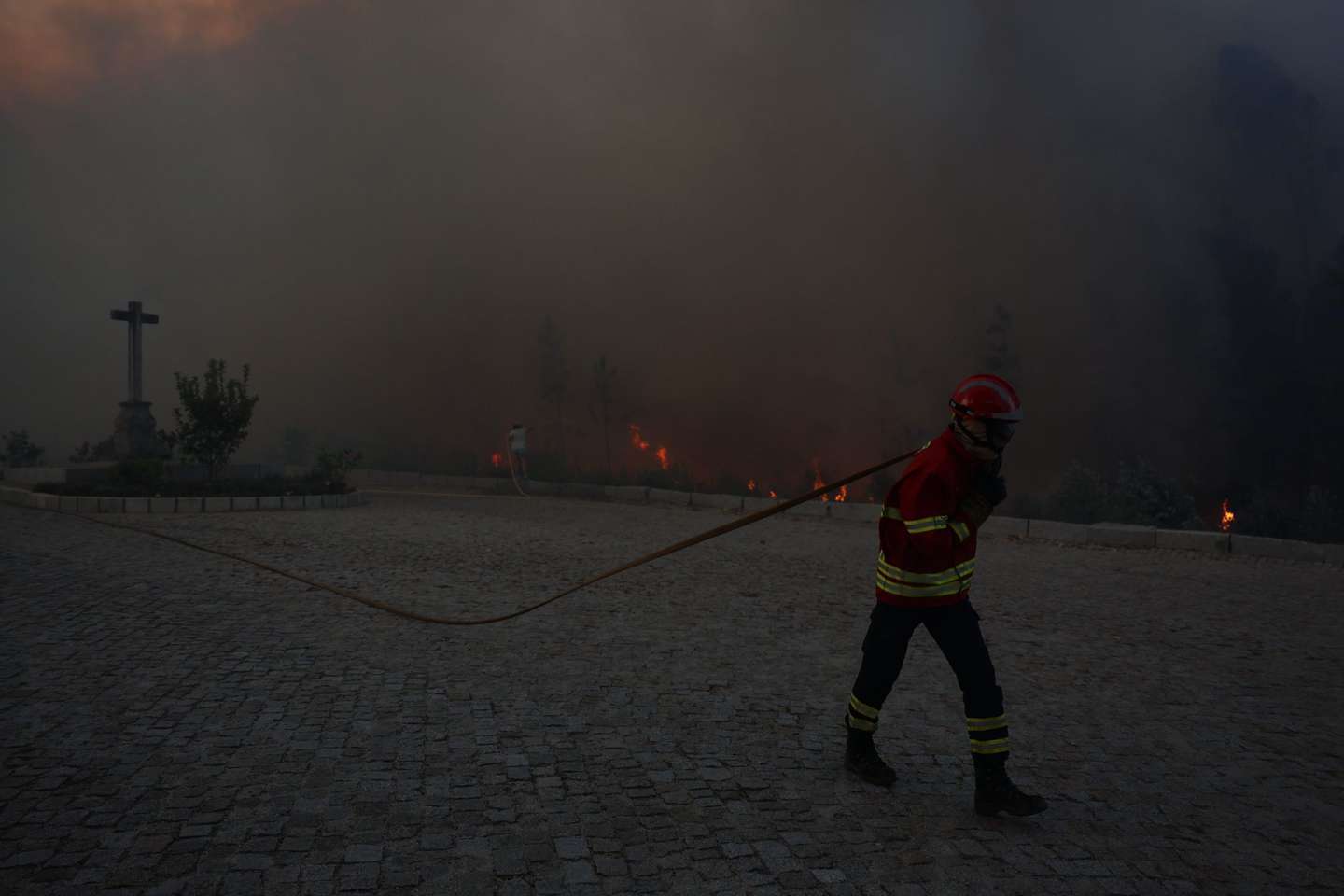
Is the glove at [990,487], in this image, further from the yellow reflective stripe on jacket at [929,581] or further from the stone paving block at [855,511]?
the stone paving block at [855,511]

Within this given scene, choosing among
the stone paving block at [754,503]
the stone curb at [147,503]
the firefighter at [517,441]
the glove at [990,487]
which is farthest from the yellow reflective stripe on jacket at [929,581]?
the firefighter at [517,441]

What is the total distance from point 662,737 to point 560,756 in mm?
600

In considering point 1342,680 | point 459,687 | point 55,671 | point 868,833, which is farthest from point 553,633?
point 1342,680

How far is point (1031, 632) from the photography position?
7648 millimetres

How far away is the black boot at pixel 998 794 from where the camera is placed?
3.98m

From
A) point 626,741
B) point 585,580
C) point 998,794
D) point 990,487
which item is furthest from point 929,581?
point 585,580

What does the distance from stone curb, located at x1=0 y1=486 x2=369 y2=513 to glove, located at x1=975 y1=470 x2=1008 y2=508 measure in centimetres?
1466

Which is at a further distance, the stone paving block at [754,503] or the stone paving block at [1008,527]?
the stone paving block at [754,503]

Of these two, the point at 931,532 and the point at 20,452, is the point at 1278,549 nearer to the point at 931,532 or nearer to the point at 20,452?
the point at 931,532

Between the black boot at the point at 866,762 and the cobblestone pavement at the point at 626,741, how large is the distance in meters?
0.08

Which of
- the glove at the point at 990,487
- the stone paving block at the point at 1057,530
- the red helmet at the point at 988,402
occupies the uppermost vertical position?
the red helmet at the point at 988,402

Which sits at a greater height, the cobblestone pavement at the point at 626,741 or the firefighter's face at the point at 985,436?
the firefighter's face at the point at 985,436

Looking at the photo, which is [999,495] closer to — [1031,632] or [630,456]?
[1031,632]

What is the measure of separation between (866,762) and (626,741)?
128 centimetres
